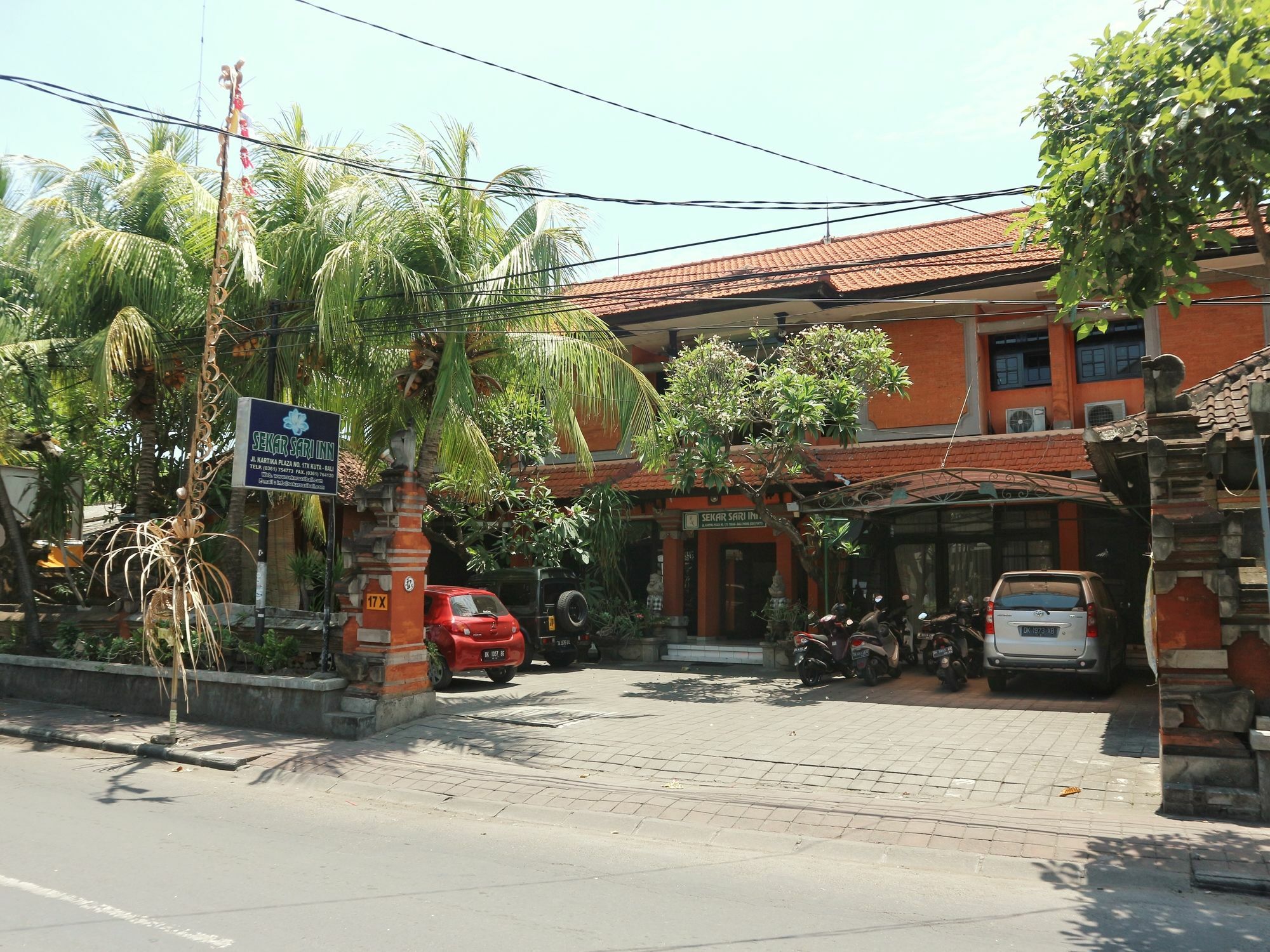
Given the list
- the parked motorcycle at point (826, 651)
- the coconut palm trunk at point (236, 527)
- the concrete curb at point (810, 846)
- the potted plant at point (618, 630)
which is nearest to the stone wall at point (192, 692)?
the coconut palm trunk at point (236, 527)

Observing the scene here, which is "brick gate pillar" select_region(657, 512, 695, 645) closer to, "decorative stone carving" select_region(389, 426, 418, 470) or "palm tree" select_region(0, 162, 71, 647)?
"decorative stone carving" select_region(389, 426, 418, 470)

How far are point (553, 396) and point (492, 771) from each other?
5.71 meters

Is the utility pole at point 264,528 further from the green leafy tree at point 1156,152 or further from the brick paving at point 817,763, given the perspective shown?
the green leafy tree at point 1156,152

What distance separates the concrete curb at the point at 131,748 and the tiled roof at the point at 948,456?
807 cm

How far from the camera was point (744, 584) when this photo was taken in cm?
2031

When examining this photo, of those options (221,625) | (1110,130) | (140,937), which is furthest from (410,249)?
(140,937)

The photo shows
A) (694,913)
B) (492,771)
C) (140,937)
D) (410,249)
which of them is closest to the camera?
(140,937)

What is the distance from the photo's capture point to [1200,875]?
241 inches

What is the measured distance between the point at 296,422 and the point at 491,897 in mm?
7294

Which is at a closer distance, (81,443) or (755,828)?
(755,828)

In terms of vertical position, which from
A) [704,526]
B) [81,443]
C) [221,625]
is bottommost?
[221,625]

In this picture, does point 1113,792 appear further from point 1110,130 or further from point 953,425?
point 953,425

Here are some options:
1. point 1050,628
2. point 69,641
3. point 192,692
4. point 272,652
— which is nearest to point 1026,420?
point 1050,628

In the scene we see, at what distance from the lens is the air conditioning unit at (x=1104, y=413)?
16656mm
